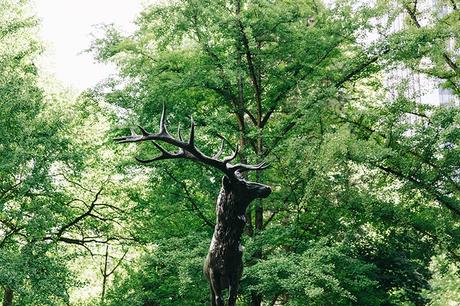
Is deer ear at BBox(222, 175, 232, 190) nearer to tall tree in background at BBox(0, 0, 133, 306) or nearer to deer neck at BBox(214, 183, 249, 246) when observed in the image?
deer neck at BBox(214, 183, 249, 246)

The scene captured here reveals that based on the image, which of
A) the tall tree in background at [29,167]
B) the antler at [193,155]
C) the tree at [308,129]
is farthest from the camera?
the tall tree in background at [29,167]

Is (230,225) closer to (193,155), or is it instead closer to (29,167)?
(193,155)

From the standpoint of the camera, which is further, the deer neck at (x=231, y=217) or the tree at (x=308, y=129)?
the tree at (x=308, y=129)

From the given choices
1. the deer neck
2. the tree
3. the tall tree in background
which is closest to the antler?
the deer neck

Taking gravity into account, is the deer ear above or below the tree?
below

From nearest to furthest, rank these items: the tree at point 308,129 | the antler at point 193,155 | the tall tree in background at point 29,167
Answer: the antler at point 193,155 < the tree at point 308,129 < the tall tree in background at point 29,167

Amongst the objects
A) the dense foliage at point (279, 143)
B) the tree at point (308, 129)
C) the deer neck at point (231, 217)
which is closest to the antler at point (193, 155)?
the deer neck at point (231, 217)

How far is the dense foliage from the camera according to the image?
39.3 ft

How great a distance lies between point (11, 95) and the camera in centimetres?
1312

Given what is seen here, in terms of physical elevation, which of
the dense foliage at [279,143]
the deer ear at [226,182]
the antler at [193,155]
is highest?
the dense foliage at [279,143]

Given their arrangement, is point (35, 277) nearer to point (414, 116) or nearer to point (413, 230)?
point (413, 230)

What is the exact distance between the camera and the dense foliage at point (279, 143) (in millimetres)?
11969

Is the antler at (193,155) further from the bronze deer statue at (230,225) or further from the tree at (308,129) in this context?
the tree at (308,129)

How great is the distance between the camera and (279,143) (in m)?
13.2
